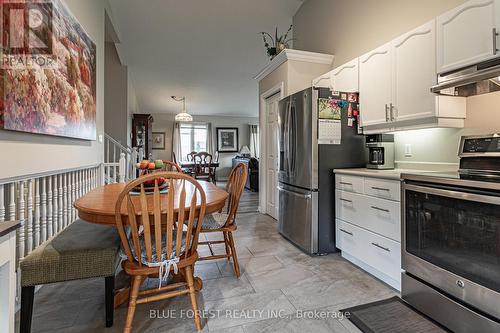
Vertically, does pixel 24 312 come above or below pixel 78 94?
below

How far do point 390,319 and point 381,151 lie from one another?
1466 millimetres

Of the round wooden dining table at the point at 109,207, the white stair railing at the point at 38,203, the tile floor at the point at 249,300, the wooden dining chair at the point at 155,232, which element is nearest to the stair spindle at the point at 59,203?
the white stair railing at the point at 38,203

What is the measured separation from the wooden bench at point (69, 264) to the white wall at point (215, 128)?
8022 millimetres

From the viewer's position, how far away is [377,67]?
238 cm

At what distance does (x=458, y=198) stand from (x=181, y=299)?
186 centimetres

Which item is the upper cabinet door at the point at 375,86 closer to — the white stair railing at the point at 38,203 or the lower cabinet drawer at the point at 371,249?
the lower cabinet drawer at the point at 371,249

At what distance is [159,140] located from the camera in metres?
9.23

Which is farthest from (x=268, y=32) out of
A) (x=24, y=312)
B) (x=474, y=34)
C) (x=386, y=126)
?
(x=24, y=312)

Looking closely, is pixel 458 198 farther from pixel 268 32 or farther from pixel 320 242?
pixel 268 32

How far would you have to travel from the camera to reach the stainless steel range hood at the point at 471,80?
4.85ft

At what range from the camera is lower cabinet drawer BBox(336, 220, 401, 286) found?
6.31 ft

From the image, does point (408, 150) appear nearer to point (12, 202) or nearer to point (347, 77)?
point (347, 77)

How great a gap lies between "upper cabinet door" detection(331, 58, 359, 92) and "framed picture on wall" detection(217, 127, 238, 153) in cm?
699

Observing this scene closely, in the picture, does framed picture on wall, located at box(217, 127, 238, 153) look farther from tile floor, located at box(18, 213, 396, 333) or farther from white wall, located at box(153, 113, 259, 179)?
tile floor, located at box(18, 213, 396, 333)
